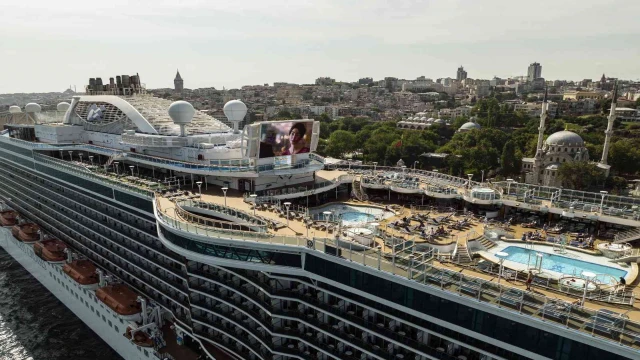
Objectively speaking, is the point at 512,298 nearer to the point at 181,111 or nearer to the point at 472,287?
the point at 472,287

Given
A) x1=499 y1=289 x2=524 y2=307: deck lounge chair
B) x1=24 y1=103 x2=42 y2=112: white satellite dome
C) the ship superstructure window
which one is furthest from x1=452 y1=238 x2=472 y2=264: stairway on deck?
x1=24 y1=103 x2=42 y2=112: white satellite dome

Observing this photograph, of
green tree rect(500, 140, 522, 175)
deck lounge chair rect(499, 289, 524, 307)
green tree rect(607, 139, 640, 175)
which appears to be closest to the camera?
deck lounge chair rect(499, 289, 524, 307)

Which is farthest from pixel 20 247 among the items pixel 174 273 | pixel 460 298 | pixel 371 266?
pixel 460 298

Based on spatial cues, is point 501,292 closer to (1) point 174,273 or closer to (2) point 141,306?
(1) point 174,273

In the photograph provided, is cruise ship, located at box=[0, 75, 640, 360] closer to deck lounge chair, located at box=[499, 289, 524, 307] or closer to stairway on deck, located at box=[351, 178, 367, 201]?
deck lounge chair, located at box=[499, 289, 524, 307]

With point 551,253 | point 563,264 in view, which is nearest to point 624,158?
point 551,253

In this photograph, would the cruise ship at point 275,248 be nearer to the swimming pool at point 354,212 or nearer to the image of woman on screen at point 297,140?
the image of woman on screen at point 297,140
